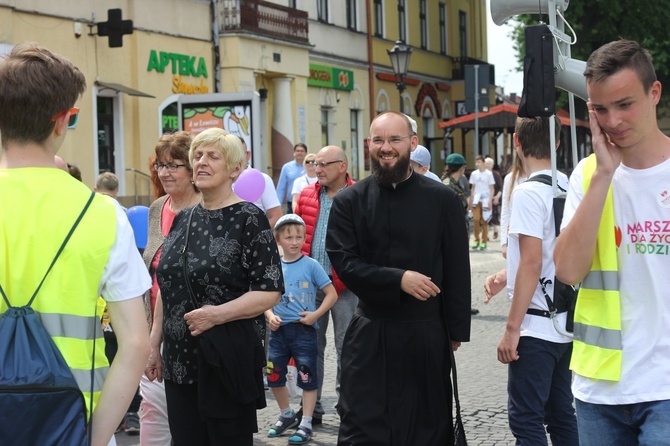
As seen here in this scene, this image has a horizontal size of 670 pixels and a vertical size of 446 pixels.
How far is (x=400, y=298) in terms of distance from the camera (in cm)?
518

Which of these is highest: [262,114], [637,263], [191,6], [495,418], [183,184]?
[191,6]

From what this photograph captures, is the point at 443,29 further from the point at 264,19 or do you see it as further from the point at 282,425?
the point at 282,425

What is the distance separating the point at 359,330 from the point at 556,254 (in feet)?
6.03

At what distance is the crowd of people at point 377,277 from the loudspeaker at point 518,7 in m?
0.75

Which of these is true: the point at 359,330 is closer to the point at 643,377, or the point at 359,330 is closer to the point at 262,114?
the point at 643,377

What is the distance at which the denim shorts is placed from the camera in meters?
7.50

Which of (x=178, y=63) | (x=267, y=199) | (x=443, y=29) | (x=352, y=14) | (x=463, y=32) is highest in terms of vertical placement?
(x=463, y=32)

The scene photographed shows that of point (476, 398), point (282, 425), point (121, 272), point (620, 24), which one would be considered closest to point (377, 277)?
point (121, 272)

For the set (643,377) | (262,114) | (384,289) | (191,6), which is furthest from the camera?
(262,114)

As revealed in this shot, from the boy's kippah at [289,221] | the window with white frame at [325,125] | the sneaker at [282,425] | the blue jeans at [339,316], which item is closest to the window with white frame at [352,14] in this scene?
the window with white frame at [325,125]

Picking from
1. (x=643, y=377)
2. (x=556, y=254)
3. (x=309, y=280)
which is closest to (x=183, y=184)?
(x=309, y=280)

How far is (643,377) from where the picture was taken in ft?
11.4

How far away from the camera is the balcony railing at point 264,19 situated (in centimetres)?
2692

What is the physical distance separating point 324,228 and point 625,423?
4.69 metres
